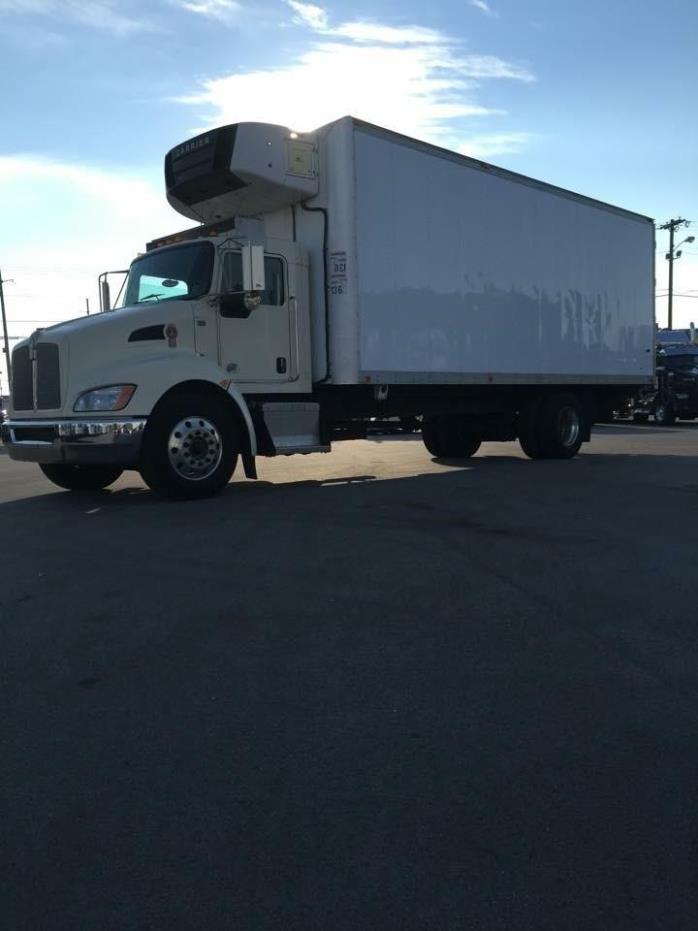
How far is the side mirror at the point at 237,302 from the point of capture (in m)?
9.33

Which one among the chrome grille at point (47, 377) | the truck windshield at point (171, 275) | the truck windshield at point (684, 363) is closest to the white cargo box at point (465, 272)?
the truck windshield at point (171, 275)

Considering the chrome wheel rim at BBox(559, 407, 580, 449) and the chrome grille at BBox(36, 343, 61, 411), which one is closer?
the chrome grille at BBox(36, 343, 61, 411)

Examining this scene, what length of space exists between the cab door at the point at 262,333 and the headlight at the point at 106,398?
137cm

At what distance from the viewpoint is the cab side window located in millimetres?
9422

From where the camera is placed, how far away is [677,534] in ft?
22.4

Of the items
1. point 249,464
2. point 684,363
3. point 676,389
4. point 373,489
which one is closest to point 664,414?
point 676,389

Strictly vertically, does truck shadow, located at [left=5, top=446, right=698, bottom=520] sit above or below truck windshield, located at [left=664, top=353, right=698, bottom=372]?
below

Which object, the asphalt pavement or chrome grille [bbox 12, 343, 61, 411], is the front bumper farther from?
the asphalt pavement

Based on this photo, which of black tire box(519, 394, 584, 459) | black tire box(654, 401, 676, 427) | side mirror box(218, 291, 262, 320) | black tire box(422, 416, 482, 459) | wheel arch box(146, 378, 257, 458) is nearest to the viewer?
wheel arch box(146, 378, 257, 458)

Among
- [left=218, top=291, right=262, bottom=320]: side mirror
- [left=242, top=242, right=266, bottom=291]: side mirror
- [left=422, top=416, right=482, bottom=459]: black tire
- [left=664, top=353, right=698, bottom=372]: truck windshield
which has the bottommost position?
[left=422, top=416, right=482, bottom=459]: black tire

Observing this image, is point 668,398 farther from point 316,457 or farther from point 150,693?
point 150,693

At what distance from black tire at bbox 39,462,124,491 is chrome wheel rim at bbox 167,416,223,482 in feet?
5.17

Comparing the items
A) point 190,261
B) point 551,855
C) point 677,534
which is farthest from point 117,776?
point 190,261

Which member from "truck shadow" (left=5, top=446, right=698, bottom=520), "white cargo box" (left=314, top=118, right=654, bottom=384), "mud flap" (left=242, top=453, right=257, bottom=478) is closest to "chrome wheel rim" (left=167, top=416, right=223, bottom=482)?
"truck shadow" (left=5, top=446, right=698, bottom=520)
